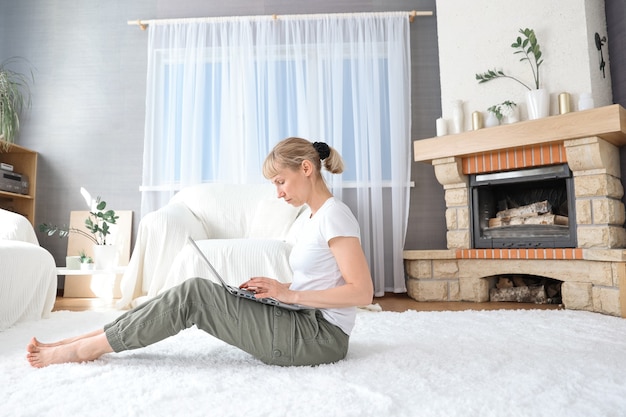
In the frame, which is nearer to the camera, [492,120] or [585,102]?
[585,102]

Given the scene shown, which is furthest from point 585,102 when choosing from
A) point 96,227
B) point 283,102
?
point 96,227

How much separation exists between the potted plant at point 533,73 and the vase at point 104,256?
294 cm

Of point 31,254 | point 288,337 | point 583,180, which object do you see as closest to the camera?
point 288,337

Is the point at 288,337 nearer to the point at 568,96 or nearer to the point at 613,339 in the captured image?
the point at 613,339

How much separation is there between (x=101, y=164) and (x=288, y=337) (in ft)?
10.8

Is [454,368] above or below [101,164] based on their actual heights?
below

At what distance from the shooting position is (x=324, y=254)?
1.43 metres

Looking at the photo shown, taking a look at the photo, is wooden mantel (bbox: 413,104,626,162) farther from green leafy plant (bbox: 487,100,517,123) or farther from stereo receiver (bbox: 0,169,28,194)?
stereo receiver (bbox: 0,169,28,194)

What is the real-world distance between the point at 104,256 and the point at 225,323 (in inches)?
96.7

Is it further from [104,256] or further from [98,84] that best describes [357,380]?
[98,84]

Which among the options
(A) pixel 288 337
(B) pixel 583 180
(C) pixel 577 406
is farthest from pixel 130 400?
(B) pixel 583 180

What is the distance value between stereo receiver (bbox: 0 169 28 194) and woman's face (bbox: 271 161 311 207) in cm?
309

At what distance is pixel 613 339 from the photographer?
1.98m

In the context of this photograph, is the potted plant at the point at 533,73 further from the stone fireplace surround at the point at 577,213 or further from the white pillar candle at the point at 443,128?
the white pillar candle at the point at 443,128
